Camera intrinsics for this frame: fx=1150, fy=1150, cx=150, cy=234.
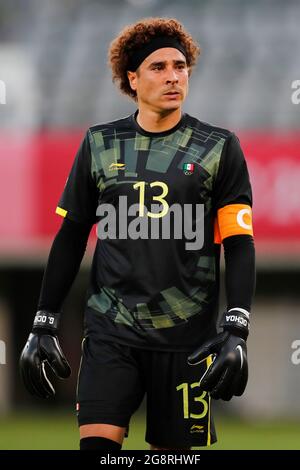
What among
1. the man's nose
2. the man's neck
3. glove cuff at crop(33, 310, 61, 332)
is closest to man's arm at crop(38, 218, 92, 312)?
glove cuff at crop(33, 310, 61, 332)

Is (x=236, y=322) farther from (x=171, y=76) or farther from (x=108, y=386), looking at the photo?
(x=171, y=76)

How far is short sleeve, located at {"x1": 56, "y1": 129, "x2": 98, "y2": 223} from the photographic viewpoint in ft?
16.7

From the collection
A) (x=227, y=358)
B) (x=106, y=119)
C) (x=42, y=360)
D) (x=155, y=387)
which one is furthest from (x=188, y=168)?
(x=106, y=119)

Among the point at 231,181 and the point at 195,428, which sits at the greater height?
the point at 231,181

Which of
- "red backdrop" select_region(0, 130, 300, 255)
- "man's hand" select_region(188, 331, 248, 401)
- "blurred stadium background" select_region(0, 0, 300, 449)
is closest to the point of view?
"man's hand" select_region(188, 331, 248, 401)

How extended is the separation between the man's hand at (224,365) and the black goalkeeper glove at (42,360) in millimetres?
612

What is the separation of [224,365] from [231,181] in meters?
0.80

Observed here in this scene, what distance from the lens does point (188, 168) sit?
4.95m

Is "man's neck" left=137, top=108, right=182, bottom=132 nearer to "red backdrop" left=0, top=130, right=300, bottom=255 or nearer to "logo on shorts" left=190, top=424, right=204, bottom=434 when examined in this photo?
"logo on shorts" left=190, top=424, right=204, bottom=434

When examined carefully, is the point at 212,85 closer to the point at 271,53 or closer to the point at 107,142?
the point at 271,53

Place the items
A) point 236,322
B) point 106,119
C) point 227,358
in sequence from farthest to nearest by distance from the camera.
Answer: point 106,119, point 236,322, point 227,358
